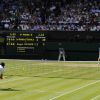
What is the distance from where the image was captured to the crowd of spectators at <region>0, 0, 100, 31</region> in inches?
2248

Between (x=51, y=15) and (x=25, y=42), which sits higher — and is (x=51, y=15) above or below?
above

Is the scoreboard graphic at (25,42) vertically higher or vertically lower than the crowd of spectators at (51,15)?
lower

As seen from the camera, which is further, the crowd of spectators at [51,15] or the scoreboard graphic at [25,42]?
the crowd of spectators at [51,15]

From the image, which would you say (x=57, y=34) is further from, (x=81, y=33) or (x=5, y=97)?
(x=5, y=97)

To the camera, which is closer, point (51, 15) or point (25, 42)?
point (25, 42)

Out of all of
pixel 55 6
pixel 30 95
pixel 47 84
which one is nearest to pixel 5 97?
pixel 30 95

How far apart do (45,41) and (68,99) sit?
36457mm

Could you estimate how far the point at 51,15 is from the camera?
59406 mm

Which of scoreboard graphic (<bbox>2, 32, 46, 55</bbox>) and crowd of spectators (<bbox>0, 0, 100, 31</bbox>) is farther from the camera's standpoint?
crowd of spectators (<bbox>0, 0, 100, 31</bbox>)

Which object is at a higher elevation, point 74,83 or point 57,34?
point 57,34

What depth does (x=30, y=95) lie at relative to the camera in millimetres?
20578

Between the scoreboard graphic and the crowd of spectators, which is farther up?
the crowd of spectators

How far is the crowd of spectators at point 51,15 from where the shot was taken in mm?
57094

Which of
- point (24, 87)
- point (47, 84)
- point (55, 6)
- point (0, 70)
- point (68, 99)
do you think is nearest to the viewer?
point (68, 99)
